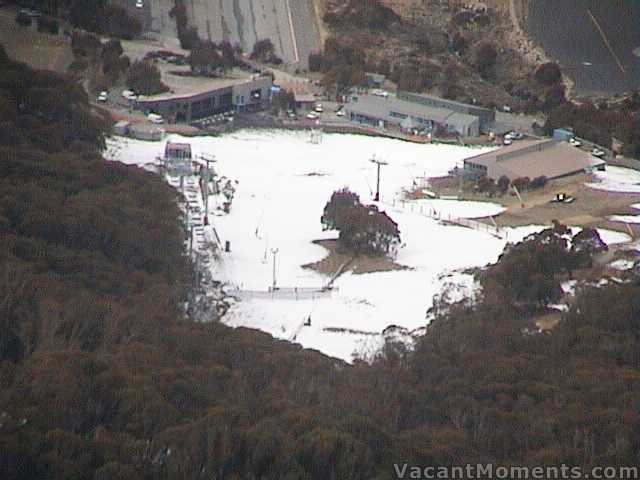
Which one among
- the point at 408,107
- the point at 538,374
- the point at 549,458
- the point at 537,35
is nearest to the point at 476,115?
the point at 408,107

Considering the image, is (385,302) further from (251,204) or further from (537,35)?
(537,35)

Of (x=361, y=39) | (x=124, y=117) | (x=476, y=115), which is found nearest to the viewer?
(x=124, y=117)

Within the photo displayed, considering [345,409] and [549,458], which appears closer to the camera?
[549,458]

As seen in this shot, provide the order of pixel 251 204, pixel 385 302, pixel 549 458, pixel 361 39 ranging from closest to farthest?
pixel 549 458 → pixel 385 302 → pixel 251 204 → pixel 361 39

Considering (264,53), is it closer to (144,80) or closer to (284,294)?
(144,80)

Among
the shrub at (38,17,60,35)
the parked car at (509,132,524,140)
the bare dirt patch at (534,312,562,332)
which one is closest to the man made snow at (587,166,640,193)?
the parked car at (509,132,524,140)

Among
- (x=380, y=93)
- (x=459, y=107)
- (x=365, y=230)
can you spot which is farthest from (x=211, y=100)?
(x=365, y=230)

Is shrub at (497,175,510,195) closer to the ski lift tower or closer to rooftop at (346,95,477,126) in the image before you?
the ski lift tower
